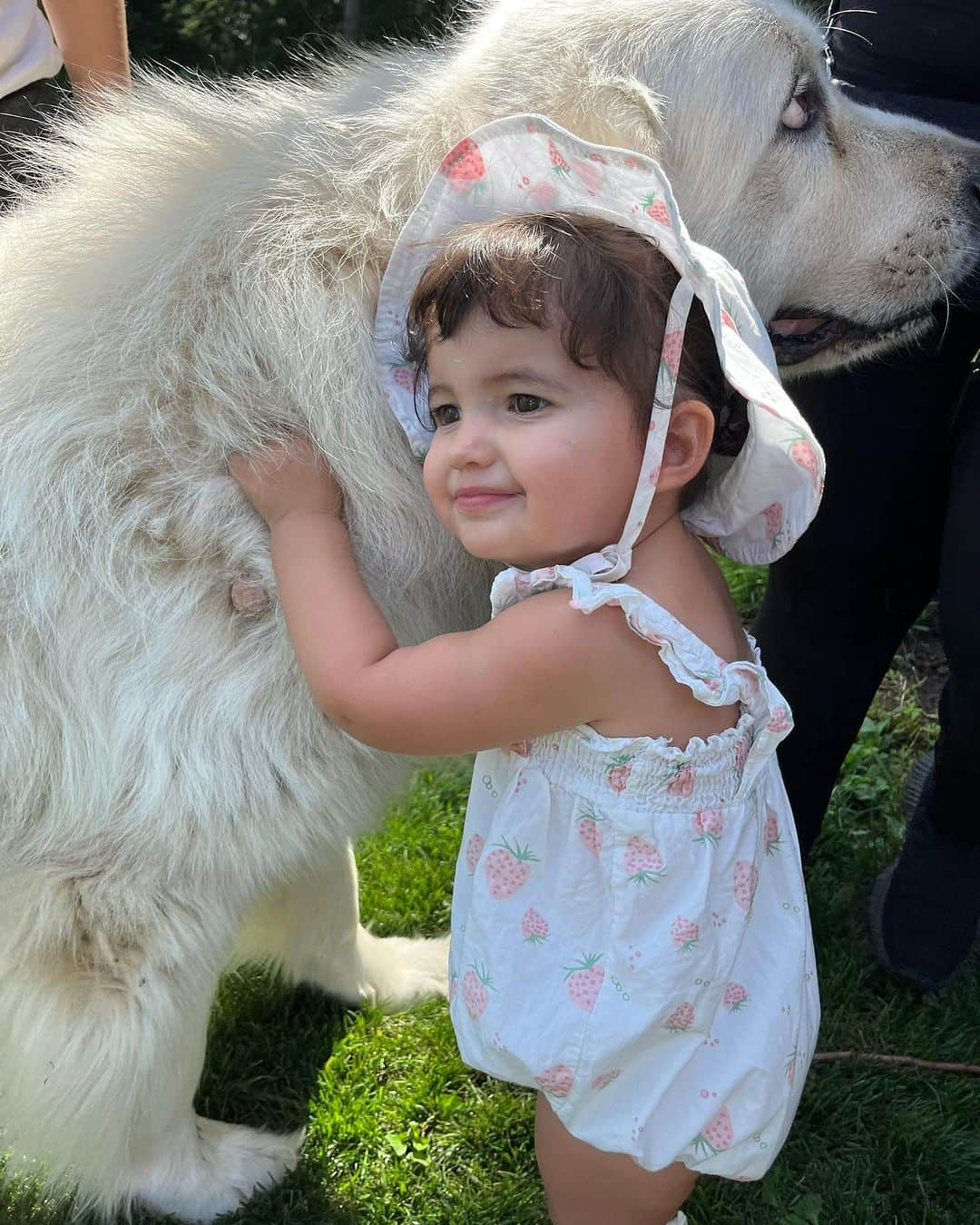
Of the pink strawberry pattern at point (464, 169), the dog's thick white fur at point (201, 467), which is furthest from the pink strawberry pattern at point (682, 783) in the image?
the pink strawberry pattern at point (464, 169)

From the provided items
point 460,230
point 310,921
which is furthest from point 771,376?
point 310,921

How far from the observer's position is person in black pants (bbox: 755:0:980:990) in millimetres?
2303

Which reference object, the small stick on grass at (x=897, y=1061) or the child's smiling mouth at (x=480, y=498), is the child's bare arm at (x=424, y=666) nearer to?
the child's smiling mouth at (x=480, y=498)

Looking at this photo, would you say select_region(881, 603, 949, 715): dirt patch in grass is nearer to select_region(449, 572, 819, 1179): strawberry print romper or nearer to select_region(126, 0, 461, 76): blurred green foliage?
select_region(449, 572, 819, 1179): strawberry print romper

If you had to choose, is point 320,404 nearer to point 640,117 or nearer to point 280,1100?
point 640,117

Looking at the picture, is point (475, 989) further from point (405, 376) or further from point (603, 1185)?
point (405, 376)

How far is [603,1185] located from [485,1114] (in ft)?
2.03

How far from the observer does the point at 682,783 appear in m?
1.68

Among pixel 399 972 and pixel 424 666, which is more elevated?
pixel 424 666

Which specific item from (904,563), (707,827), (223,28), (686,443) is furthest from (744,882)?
(223,28)

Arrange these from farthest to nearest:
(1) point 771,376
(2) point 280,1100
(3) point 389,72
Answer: (2) point 280,1100
(3) point 389,72
(1) point 771,376

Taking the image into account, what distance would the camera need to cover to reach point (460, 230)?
1.73 metres

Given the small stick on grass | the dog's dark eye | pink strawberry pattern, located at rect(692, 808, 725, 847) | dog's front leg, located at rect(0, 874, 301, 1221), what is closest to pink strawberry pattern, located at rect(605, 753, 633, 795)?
pink strawberry pattern, located at rect(692, 808, 725, 847)

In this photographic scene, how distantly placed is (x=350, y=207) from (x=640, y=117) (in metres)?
0.49
